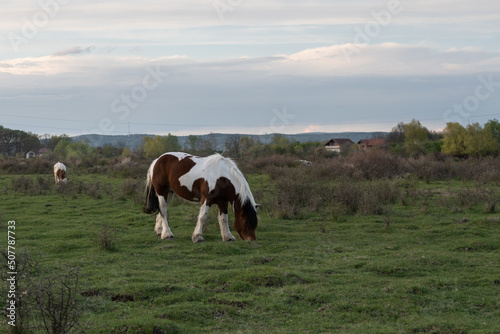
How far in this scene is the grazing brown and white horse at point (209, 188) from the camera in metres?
11.2

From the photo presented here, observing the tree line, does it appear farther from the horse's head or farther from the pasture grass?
the horse's head

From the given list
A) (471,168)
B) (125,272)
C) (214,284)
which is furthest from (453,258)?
(471,168)

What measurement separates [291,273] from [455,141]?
43.3m

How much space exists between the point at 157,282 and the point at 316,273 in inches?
103

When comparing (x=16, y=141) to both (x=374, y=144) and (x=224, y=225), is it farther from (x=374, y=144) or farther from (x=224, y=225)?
(x=224, y=225)

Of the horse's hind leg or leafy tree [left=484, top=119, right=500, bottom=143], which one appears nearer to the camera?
the horse's hind leg

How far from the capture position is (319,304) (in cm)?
688

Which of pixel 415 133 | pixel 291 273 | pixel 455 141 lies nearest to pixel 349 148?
pixel 415 133

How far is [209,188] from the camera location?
11234mm

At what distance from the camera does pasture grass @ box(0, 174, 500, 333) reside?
246 inches

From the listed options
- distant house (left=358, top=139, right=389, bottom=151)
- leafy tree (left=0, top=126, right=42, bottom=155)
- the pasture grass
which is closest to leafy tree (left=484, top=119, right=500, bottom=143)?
distant house (left=358, top=139, right=389, bottom=151)

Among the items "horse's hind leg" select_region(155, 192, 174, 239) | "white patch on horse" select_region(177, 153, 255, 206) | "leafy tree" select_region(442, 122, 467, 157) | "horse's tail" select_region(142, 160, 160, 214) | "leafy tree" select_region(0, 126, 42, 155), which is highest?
"leafy tree" select_region(0, 126, 42, 155)

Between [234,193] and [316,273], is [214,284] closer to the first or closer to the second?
[316,273]

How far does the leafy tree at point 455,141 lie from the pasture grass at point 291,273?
33.2 meters
